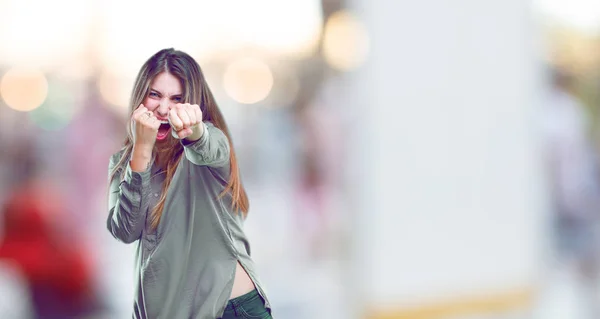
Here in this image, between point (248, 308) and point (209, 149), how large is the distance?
0.18ft

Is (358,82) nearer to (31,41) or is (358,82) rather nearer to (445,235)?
(445,235)

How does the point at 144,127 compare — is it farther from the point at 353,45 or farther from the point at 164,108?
the point at 353,45

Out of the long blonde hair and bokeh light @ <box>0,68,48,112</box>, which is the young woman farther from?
bokeh light @ <box>0,68,48,112</box>

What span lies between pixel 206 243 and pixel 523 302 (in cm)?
332

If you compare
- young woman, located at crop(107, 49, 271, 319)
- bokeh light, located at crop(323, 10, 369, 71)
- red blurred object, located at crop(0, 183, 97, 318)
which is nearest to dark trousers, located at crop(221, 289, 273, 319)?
young woman, located at crop(107, 49, 271, 319)

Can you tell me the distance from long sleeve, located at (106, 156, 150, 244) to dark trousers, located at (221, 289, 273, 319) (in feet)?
0.12

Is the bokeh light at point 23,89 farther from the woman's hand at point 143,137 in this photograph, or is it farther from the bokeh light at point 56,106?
the woman's hand at point 143,137

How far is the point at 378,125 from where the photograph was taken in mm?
3215

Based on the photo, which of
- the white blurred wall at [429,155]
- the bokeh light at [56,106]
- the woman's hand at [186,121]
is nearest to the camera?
the woman's hand at [186,121]

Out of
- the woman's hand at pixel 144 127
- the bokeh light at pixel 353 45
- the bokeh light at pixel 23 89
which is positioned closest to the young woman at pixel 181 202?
the woman's hand at pixel 144 127

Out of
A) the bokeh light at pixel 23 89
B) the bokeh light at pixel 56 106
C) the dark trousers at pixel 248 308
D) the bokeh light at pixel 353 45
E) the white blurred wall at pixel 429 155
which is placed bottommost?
the white blurred wall at pixel 429 155

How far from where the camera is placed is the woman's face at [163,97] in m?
0.27

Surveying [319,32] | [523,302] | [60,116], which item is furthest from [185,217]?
[523,302]

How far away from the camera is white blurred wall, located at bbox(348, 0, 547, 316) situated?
3.15 m
